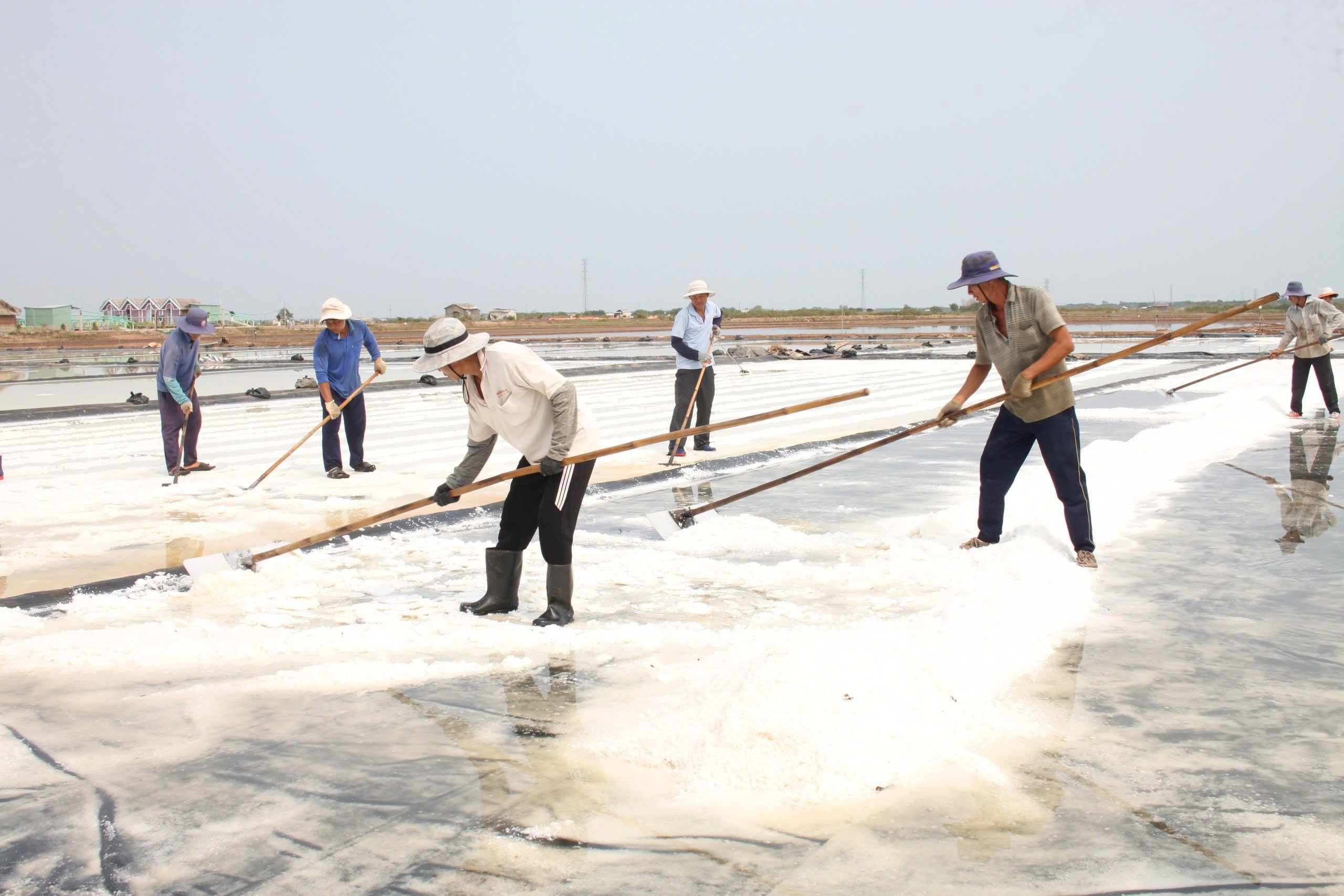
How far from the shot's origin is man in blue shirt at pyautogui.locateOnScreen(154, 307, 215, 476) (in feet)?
28.5

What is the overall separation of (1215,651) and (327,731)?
10.6ft

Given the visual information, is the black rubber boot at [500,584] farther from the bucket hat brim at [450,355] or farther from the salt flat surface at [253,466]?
the salt flat surface at [253,466]

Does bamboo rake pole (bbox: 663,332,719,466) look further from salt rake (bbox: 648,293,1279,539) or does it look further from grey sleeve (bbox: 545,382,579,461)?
grey sleeve (bbox: 545,382,579,461)

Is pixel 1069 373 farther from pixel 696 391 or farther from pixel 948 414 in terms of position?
pixel 696 391

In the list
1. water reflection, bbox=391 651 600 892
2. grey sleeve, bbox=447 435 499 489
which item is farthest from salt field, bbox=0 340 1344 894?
grey sleeve, bbox=447 435 499 489

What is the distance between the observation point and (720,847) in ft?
8.64

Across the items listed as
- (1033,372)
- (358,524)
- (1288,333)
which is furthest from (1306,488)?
(358,524)

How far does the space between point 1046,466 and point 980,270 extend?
1.03m

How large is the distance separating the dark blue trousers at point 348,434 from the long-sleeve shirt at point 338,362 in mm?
106

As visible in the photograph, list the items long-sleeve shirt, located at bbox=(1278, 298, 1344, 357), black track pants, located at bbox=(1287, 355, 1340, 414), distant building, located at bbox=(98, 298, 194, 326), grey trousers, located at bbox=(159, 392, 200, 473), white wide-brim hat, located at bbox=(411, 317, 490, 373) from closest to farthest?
white wide-brim hat, located at bbox=(411, 317, 490, 373), grey trousers, located at bbox=(159, 392, 200, 473), long-sleeve shirt, located at bbox=(1278, 298, 1344, 357), black track pants, located at bbox=(1287, 355, 1340, 414), distant building, located at bbox=(98, 298, 194, 326)

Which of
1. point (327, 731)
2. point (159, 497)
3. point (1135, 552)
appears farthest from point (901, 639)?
point (159, 497)

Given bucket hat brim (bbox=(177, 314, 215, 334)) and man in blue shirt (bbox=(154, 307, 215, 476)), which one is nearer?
man in blue shirt (bbox=(154, 307, 215, 476))

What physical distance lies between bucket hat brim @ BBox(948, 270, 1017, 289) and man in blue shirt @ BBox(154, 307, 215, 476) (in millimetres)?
6170

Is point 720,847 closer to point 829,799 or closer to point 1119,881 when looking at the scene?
point 829,799
